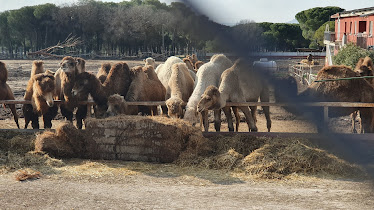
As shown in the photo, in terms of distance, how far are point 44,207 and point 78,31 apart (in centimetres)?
5881

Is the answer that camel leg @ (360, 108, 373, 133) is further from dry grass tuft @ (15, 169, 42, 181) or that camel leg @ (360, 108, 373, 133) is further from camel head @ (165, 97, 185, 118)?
dry grass tuft @ (15, 169, 42, 181)

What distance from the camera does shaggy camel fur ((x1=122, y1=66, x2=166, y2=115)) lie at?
33.9 ft

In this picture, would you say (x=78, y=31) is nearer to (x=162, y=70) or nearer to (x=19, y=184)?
(x=162, y=70)

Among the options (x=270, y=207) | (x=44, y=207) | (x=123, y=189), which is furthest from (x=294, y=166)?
(x=44, y=207)

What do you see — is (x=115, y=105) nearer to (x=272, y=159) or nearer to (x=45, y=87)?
(x=45, y=87)

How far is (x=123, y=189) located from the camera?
6.71 metres

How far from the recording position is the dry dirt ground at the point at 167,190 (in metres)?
6.07

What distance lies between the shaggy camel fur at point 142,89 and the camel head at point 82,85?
2.81 ft

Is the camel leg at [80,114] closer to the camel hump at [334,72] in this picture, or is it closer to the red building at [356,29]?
the camel hump at [334,72]

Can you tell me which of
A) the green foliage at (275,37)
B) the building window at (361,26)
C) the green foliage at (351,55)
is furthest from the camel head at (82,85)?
the building window at (361,26)

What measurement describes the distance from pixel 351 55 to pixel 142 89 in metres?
13.1

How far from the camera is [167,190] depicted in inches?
262

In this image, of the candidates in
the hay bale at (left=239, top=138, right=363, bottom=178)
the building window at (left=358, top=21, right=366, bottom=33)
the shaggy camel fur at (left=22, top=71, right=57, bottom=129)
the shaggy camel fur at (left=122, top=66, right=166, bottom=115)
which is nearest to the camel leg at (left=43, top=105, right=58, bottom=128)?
the shaggy camel fur at (left=22, top=71, right=57, bottom=129)

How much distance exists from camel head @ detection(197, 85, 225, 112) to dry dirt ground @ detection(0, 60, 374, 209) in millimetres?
1416
